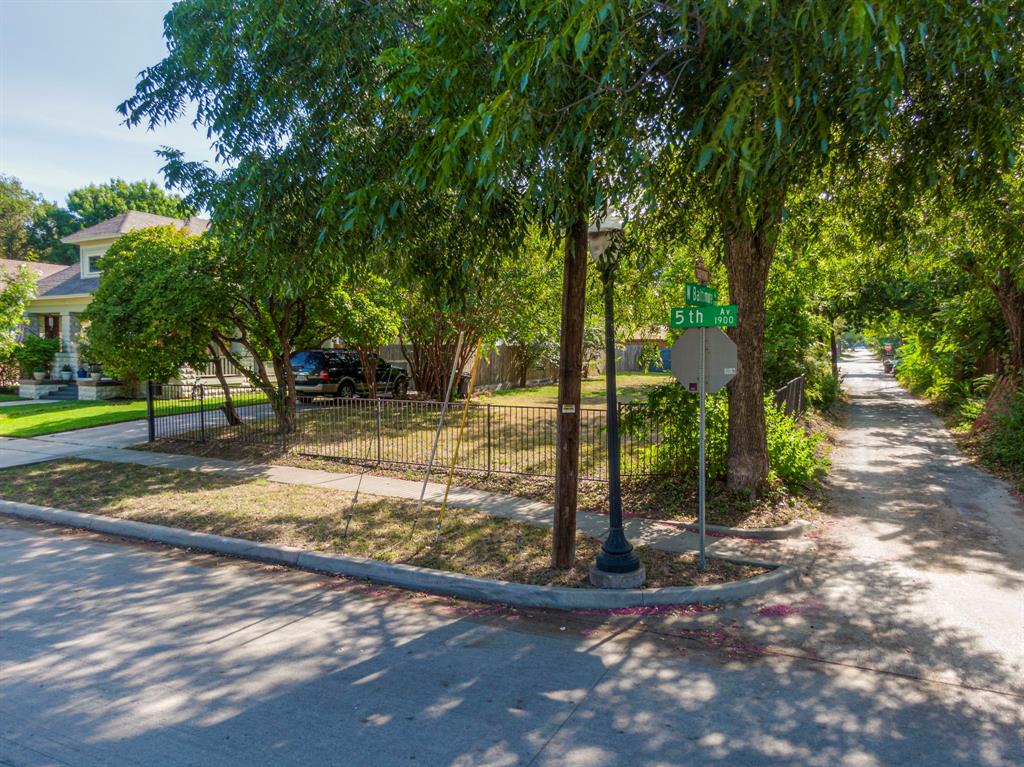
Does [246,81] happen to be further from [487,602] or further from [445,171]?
[487,602]

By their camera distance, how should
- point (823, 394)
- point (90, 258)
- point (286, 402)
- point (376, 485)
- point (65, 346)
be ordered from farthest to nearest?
point (90, 258) < point (65, 346) < point (823, 394) < point (286, 402) < point (376, 485)

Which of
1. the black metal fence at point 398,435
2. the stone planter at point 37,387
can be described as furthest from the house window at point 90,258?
the black metal fence at point 398,435

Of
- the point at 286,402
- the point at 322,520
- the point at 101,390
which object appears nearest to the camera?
the point at 322,520

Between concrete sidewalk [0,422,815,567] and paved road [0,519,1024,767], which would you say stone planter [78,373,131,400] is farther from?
paved road [0,519,1024,767]

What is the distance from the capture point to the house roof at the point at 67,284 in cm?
2648

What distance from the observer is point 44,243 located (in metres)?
50.5

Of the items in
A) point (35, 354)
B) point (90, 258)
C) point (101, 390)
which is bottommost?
point (101, 390)

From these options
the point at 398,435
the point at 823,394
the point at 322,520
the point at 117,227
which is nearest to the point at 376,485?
the point at 322,520

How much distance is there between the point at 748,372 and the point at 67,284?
28.9 m

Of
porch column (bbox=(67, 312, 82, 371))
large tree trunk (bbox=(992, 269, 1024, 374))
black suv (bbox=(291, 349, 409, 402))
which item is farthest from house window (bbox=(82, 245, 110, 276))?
large tree trunk (bbox=(992, 269, 1024, 374))

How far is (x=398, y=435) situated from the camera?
1285 cm

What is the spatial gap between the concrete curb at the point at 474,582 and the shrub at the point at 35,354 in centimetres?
2145

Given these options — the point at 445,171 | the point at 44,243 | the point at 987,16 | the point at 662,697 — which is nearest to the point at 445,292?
the point at 445,171

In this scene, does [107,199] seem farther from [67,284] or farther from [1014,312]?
[1014,312]
